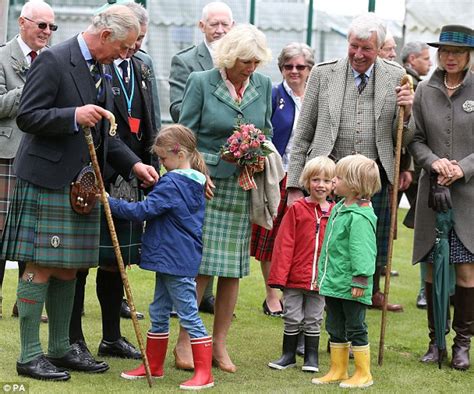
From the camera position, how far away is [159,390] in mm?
5574

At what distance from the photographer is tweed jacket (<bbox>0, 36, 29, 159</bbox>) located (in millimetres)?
7266

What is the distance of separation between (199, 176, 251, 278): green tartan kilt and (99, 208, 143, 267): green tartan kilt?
39cm

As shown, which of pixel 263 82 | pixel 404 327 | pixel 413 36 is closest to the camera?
pixel 263 82

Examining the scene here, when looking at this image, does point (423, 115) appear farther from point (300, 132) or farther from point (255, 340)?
point (255, 340)

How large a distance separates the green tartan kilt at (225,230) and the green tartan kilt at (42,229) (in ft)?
3.09

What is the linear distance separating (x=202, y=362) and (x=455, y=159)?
219cm

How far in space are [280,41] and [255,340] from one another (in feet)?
27.6

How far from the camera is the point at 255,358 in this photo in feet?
21.8

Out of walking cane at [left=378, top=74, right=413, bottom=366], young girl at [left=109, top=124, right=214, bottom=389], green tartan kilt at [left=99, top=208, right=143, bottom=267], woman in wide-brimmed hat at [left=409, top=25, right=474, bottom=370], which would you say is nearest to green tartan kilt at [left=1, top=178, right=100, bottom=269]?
young girl at [left=109, top=124, right=214, bottom=389]

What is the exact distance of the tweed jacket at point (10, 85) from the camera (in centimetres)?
727

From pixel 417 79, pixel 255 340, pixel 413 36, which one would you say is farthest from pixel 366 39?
pixel 413 36

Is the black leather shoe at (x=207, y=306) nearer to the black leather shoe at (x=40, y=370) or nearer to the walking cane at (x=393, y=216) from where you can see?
the walking cane at (x=393, y=216)

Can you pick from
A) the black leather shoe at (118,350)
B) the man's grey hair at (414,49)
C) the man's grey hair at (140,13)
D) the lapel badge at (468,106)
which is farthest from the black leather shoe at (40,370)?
the man's grey hair at (414,49)

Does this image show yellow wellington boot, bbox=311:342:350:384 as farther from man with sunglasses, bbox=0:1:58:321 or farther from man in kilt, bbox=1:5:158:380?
man with sunglasses, bbox=0:1:58:321
